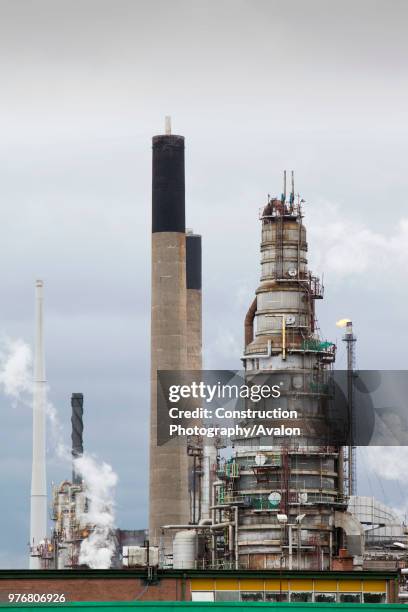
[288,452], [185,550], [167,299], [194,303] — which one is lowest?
[185,550]

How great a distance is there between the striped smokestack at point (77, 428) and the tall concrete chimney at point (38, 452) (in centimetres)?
433

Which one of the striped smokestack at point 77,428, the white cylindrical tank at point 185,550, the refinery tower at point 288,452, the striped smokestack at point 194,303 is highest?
the striped smokestack at point 194,303

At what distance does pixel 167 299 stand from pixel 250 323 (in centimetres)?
2317

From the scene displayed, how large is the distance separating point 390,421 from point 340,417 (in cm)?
390

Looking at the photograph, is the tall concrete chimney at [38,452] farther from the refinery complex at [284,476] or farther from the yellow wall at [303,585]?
the yellow wall at [303,585]

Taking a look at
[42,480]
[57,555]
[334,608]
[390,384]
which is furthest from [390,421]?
[42,480]

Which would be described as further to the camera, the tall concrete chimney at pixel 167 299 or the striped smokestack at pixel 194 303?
the striped smokestack at pixel 194 303

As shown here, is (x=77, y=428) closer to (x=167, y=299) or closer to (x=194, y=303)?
(x=194, y=303)

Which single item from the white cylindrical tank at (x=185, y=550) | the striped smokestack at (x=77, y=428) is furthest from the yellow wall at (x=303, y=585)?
the striped smokestack at (x=77, y=428)

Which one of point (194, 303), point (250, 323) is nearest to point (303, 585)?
point (250, 323)

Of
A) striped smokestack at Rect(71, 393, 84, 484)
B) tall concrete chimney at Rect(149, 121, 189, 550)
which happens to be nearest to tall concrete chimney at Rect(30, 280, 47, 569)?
striped smokestack at Rect(71, 393, 84, 484)

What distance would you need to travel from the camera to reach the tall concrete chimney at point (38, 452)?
500ft

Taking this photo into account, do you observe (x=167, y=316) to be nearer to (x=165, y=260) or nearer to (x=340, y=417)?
(x=165, y=260)

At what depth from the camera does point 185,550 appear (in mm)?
96438
